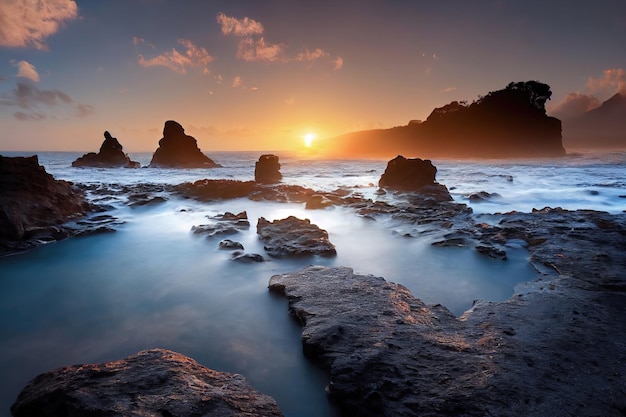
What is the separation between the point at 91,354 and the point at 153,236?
6.81 m

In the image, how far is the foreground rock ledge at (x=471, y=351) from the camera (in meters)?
2.71

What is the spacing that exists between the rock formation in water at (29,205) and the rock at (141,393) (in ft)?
25.6

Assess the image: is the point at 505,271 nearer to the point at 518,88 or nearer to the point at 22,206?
the point at 22,206

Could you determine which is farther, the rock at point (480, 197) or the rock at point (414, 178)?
the rock at point (414, 178)

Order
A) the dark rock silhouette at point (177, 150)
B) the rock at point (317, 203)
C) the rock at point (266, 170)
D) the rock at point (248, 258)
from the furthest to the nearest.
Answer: the dark rock silhouette at point (177, 150) < the rock at point (266, 170) < the rock at point (317, 203) < the rock at point (248, 258)

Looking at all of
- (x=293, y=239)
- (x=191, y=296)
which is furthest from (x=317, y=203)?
(x=191, y=296)

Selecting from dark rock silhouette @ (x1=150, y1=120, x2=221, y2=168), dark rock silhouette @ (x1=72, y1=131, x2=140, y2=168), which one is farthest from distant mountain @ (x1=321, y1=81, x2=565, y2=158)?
dark rock silhouette @ (x1=72, y1=131, x2=140, y2=168)

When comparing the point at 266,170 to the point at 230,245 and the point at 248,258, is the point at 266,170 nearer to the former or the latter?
the point at 230,245

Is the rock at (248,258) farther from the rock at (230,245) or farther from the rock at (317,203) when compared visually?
the rock at (317,203)

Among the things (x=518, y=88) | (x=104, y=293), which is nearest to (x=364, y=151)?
(x=518, y=88)

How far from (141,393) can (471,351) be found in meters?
3.37

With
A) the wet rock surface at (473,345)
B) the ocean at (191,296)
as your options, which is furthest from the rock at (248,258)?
the wet rock surface at (473,345)

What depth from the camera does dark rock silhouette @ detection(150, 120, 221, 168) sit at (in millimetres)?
55688

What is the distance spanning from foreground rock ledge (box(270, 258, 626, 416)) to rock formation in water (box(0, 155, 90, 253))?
8914 millimetres
